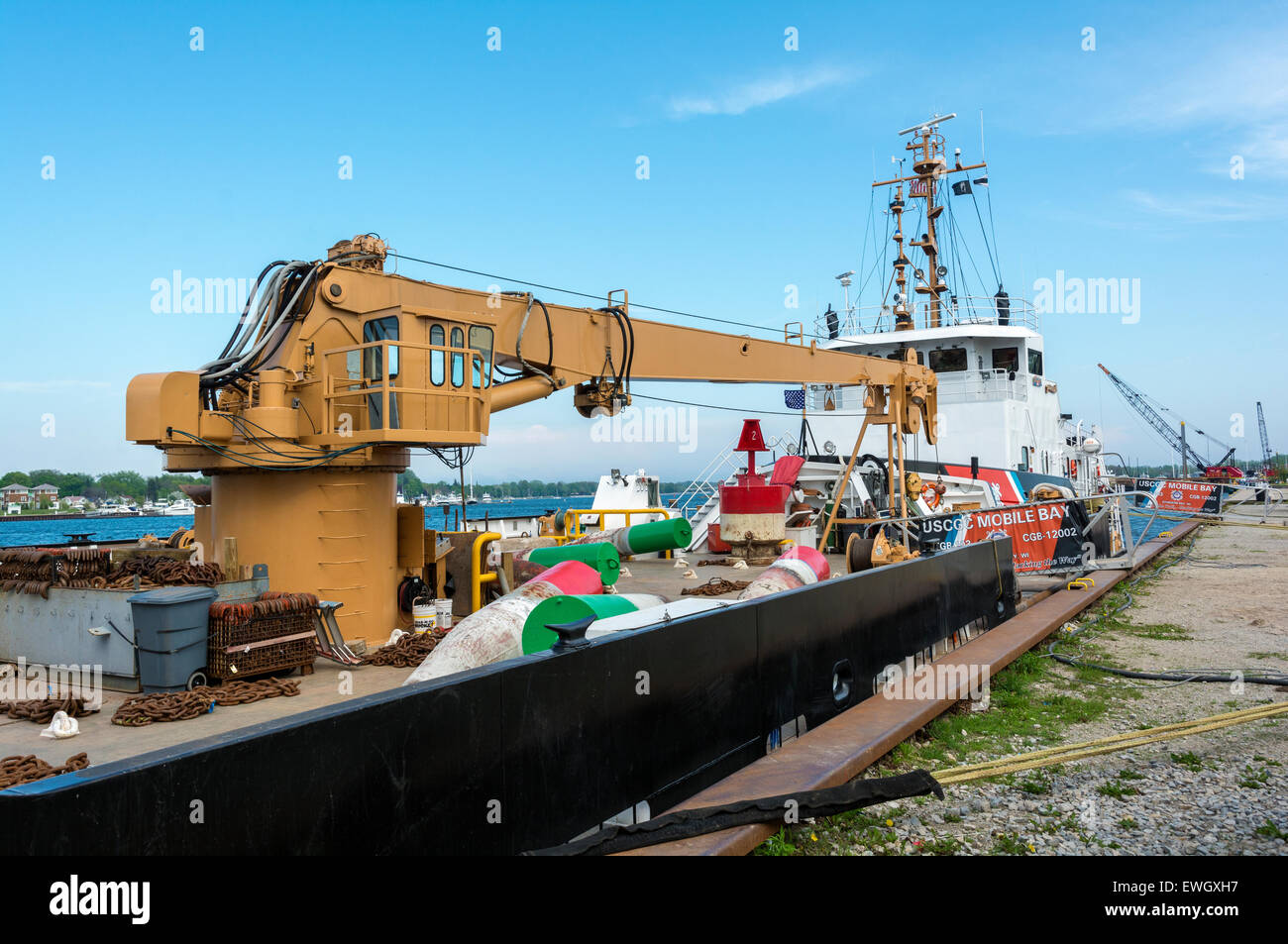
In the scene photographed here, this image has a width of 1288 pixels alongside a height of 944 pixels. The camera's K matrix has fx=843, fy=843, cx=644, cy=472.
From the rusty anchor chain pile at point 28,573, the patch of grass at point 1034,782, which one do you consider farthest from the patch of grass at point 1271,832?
the rusty anchor chain pile at point 28,573

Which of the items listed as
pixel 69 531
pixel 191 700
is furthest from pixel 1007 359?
pixel 69 531

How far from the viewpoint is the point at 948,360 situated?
23984 mm

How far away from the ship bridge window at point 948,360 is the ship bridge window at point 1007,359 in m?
0.94

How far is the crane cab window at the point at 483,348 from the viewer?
8.43 metres

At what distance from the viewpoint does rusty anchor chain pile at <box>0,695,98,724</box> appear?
17.8 feet

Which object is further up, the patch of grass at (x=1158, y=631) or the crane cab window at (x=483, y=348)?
the crane cab window at (x=483, y=348)

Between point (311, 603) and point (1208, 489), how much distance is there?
42.5 metres

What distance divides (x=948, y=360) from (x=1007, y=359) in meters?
1.60

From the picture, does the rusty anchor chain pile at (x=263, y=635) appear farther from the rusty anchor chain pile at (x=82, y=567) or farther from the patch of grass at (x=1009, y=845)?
the patch of grass at (x=1009, y=845)

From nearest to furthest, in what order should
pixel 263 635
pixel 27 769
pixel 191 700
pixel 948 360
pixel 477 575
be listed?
1. pixel 27 769
2. pixel 191 700
3. pixel 263 635
4. pixel 477 575
5. pixel 948 360

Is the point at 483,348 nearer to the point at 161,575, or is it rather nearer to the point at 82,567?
the point at 161,575

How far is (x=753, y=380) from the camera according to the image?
13.7 m
